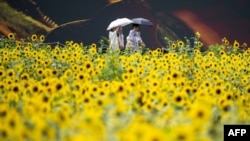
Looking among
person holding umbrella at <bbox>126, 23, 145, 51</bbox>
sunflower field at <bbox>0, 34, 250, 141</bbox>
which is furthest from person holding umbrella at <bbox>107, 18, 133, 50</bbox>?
sunflower field at <bbox>0, 34, 250, 141</bbox>

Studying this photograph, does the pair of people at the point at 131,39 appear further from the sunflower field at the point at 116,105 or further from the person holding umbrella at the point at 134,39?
the sunflower field at the point at 116,105

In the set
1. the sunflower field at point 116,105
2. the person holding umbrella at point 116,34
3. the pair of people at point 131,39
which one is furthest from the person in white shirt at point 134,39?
the sunflower field at point 116,105

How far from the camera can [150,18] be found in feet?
41.3

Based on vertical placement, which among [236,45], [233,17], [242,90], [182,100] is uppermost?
[233,17]

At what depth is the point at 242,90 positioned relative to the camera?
23.9ft

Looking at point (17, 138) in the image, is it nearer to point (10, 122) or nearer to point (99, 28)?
point (10, 122)

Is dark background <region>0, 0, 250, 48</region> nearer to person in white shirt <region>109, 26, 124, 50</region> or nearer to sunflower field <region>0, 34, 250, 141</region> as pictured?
person in white shirt <region>109, 26, 124, 50</region>

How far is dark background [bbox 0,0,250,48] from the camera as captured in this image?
12523 mm

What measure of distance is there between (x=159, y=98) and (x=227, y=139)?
2.72 ft

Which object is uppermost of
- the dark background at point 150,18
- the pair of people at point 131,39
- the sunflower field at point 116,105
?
the dark background at point 150,18

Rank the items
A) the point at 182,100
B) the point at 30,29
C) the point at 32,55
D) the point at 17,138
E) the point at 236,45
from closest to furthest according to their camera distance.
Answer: the point at 17,138
the point at 182,100
the point at 32,55
the point at 236,45
the point at 30,29

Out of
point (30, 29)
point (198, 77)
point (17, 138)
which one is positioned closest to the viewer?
point (17, 138)

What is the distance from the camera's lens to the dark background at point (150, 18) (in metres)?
12.5

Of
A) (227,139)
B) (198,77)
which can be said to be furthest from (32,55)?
(227,139)
